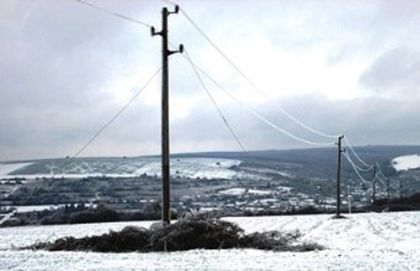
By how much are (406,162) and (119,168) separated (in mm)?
70787

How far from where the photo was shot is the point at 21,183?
8150 cm

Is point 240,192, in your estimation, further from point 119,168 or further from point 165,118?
point 165,118

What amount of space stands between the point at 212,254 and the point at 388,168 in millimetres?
121209

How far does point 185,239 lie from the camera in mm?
22453

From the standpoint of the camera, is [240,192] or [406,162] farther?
[406,162]

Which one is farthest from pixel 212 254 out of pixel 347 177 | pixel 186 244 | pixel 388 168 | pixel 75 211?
pixel 388 168

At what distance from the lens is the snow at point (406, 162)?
143 meters

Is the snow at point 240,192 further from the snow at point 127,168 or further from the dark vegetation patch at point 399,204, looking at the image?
the snow at point 127,168

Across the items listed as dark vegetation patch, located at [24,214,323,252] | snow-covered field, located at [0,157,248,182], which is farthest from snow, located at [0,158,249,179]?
dark vegetation patch, located at [24,214,323,252]

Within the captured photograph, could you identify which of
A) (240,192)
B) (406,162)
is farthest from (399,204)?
(406,162)

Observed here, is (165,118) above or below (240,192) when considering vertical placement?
above

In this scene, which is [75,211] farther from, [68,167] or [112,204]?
[68,167]

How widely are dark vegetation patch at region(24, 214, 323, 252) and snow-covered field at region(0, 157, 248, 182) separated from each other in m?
63.0

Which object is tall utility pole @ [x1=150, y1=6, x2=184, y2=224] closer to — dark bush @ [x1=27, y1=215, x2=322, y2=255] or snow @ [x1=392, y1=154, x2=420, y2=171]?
dark bush @ [x1=27, y1=215, x2=322, y2=255]
